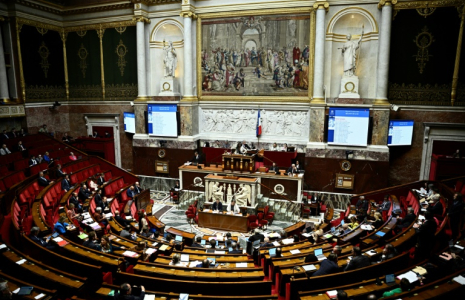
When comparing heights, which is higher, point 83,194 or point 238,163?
point 238,163

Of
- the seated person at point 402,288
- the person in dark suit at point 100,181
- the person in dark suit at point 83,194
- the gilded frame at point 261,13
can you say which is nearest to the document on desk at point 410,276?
the seated person at point 402,288

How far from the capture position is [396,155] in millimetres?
16172

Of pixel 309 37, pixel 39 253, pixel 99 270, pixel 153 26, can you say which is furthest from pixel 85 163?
pixel 309 37

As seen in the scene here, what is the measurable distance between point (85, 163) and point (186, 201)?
6.15m

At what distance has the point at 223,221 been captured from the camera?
1312 cm

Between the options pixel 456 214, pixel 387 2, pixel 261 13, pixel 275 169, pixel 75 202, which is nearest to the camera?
pixel 456 214

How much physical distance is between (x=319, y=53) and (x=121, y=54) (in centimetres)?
1205

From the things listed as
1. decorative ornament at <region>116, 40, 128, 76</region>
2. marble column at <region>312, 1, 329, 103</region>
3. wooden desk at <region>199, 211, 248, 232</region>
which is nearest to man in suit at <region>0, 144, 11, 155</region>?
decorative ornament at <region>116, 40, 128, 76</region>

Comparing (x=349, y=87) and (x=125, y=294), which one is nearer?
(x=125, y=294)

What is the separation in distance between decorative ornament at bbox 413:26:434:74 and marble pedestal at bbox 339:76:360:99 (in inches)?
116

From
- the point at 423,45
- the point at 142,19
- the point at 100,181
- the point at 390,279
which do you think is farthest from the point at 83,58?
the point at 390,279

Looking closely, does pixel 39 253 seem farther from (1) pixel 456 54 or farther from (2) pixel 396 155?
(1) pixel 456 54

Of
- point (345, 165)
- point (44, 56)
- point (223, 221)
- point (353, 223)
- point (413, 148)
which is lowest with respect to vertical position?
point (223, 221)

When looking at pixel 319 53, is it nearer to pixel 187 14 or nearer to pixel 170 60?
pixel 187 14
